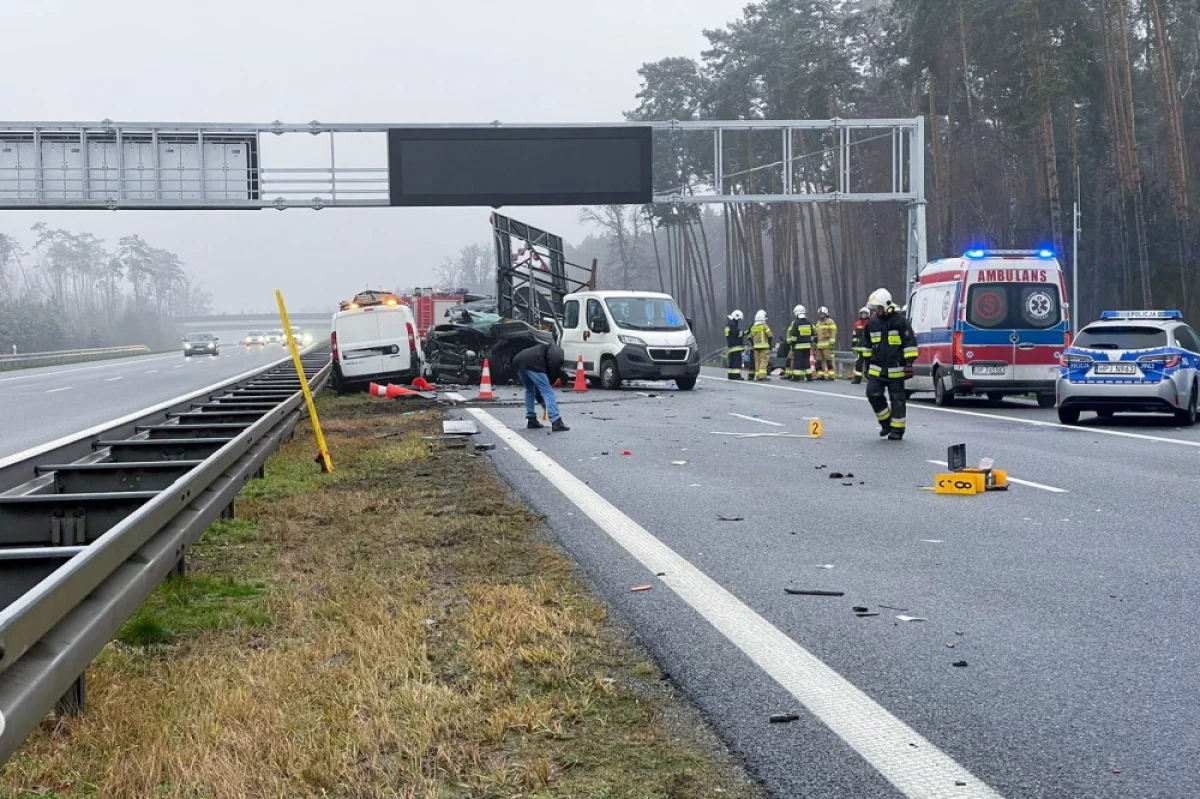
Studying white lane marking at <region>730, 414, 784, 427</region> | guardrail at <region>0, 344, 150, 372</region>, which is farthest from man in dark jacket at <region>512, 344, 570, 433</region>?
guardrail at <region>0, 344, 150, 372</region>

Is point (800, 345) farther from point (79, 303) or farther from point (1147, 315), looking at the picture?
point (79, 303)

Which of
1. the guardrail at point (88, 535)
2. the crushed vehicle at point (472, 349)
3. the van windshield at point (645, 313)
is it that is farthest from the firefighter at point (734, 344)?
the guardrail at point (88, 535)

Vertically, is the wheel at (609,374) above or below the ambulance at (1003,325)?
below

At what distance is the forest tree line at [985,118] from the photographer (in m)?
41.7

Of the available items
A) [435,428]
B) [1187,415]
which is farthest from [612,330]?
[1187,415]

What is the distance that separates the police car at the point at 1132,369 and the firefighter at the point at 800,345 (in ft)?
40.0

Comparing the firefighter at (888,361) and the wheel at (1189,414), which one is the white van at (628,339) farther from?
the firefighter at (888,361)

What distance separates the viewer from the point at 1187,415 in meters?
18.3

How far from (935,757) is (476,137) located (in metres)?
33.3

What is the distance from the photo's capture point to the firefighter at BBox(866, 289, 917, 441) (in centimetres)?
1580

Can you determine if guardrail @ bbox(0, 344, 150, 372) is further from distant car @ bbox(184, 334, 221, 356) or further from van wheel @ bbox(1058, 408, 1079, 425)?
van wheel @ bbox(1058, 408, 1079, 425)

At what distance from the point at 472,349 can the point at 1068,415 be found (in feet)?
44.9

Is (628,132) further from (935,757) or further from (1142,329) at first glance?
(935,757)

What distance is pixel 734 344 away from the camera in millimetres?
32094
